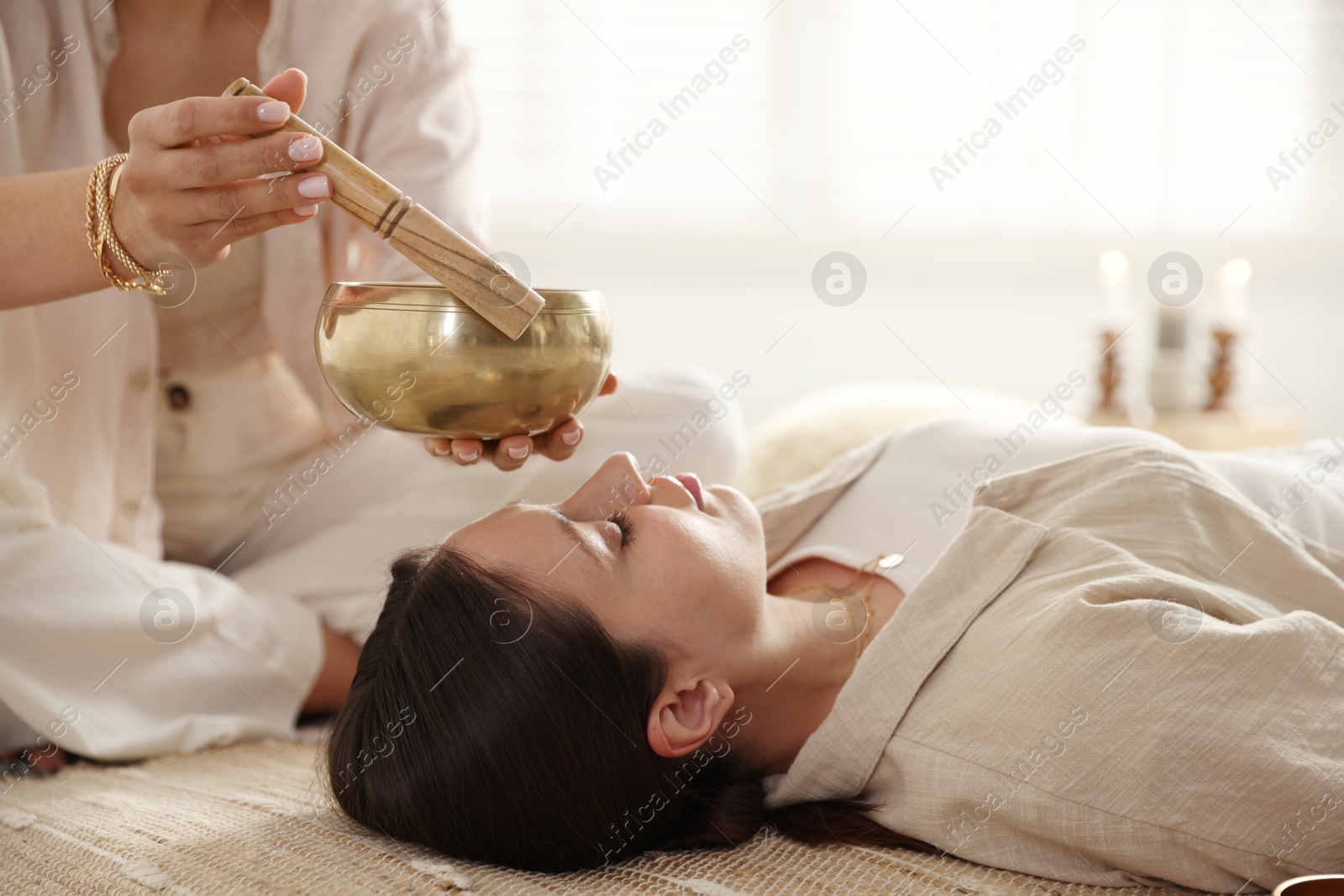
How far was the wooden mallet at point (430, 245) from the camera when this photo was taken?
0.93m

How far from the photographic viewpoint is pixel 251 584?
64.5 inches

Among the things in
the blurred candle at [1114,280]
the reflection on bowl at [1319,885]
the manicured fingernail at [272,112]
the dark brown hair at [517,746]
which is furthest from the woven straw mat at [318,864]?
the blurred candle at [1114,280]

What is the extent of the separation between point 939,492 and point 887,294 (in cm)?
196

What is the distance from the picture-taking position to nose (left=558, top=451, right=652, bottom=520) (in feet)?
3.71

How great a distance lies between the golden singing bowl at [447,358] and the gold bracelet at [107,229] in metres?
0.19

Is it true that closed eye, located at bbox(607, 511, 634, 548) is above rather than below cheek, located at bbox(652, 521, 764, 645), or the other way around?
above

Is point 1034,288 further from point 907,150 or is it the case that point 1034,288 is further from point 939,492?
point 939,492

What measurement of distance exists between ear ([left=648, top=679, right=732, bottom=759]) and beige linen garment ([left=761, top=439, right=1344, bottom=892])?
10cm

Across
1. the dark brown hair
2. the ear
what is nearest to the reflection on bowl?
the dark brown hair

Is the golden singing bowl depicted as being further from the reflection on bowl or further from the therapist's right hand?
the reflection on bowl

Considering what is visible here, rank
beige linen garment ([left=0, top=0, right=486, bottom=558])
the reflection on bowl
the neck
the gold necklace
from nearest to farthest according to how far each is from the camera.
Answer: the reflection on bowl → the neck → the gold necklace → beige linen garment ([left=0, top=0, right=486, bottom=558])

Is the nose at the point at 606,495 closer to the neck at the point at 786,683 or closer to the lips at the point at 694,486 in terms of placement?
the lips at the point at 694,486

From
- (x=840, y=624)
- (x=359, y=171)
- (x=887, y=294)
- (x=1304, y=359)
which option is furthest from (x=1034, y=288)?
(x=359, y=171)

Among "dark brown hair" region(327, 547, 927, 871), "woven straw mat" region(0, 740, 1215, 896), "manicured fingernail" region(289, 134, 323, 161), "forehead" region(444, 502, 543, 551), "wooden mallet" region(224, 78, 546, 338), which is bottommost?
"woven straw mat" region(0, 740, 1215, 896)
